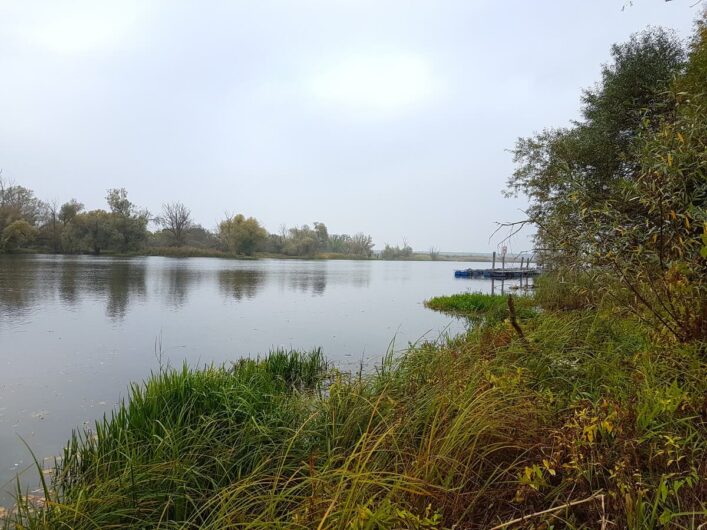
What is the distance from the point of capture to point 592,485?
197 centimetres

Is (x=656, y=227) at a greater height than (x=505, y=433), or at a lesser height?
greater

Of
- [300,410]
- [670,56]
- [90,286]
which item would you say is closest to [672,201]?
[300,410]

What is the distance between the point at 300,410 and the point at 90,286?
18.8 m

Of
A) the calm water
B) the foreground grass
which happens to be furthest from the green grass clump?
the foreground grass

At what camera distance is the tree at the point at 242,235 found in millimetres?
72062

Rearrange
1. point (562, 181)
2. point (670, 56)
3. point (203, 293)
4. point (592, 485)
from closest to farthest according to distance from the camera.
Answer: point (592, 485) → point (562, 181) → point (670, 56) → point (203, 293)

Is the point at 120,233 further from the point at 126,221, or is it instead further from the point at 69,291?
the point at 69,291

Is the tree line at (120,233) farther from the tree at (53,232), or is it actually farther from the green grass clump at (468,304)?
the green grass clump at (468,304)

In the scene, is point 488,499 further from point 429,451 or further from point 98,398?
point 98,398

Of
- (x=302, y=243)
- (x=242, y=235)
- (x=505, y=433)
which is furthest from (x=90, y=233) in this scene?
(x=505, y=433)

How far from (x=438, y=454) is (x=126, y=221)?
66464 millimetres

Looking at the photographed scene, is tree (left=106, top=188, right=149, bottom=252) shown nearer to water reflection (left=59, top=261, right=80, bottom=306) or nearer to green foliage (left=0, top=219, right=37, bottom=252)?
green foliage (left=0, top=219, right=37, bottom=252)

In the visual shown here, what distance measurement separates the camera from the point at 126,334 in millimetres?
9648

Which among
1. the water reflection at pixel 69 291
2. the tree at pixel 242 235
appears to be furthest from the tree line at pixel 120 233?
the water reflection at pixel 69 291
